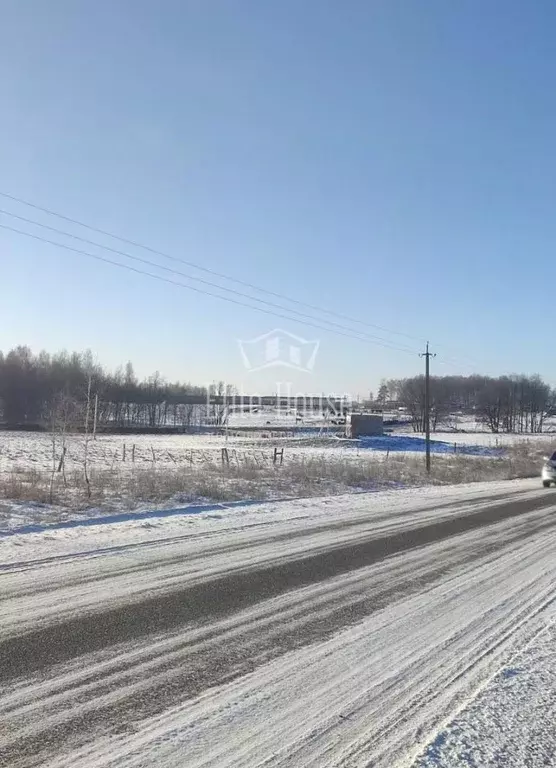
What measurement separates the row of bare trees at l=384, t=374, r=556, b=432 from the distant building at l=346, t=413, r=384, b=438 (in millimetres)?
37702

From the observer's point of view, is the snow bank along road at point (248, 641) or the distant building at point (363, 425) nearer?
the snow bank along road at point (248, 641)

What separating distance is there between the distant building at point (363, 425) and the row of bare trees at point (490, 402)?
124 feet

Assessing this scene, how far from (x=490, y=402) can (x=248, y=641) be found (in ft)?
419

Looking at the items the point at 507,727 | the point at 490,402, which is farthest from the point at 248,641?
the point at 490,402

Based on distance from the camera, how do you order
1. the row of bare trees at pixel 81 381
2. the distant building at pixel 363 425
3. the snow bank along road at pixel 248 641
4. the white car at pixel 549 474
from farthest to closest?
the row of bare trees at pixel 81 381, the distant building at pixel 363 425, the white car at pixel 549 474, the snow bank along road at pixel 248 641

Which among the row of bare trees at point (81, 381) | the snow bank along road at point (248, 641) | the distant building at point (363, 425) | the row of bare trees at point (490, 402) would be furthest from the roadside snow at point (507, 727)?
the row of bare trees at point (490, 402)

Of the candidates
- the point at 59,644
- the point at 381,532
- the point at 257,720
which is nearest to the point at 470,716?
the point at 257,720

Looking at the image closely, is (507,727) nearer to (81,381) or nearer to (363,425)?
(363,425)

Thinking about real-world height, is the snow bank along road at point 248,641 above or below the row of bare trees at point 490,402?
below

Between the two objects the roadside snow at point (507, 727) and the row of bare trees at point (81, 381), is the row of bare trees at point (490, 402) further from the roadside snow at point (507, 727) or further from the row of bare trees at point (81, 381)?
the roadside snow at point (507, 727)

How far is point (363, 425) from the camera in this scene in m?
77.1

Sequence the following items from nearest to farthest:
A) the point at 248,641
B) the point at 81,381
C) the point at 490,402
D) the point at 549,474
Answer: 1. the point at 248,641
2. the point at 549,474
3. the point at 81,381
4. the point at 490,402

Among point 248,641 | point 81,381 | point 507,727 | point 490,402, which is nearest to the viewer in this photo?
point 507,727

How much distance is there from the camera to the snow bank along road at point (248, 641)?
11.7 ft
